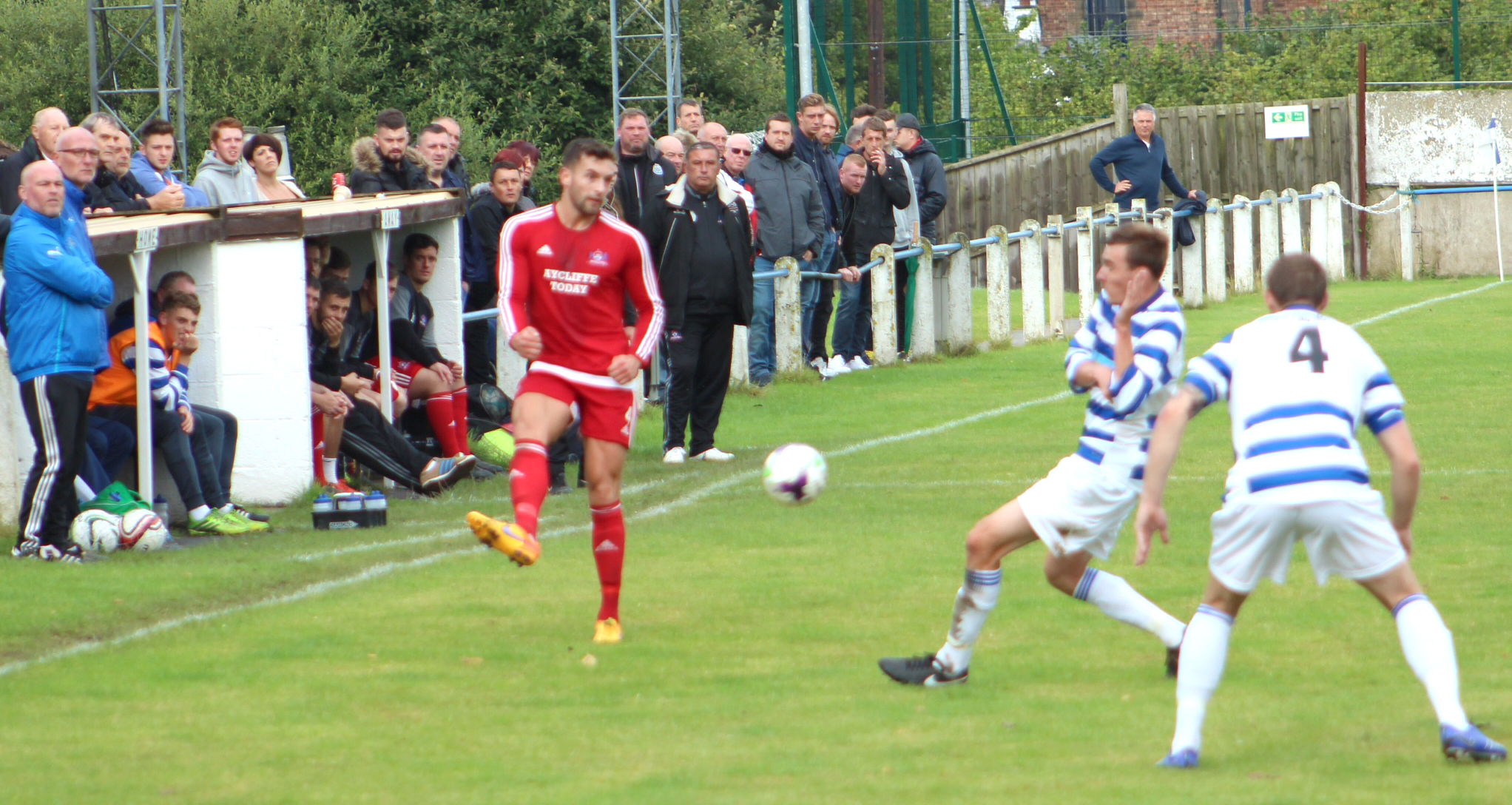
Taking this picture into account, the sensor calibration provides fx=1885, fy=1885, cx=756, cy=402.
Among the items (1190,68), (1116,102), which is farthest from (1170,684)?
(1190,68)

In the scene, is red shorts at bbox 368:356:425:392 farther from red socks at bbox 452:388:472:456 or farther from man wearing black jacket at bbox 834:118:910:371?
man wearing black jacket at bbox 834:118:910:371

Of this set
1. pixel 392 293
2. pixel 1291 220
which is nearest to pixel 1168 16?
pixel 1291 220

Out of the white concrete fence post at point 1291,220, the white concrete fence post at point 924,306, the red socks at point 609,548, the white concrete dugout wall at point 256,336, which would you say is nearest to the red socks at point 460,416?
the white concrete dugout wall at point 256,336

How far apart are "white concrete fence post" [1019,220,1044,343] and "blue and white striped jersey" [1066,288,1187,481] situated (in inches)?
570

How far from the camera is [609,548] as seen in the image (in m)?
7.64

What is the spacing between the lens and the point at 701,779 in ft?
18.4

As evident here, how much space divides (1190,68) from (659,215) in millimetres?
30218

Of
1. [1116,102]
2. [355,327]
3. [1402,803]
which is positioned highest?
[1116,102]

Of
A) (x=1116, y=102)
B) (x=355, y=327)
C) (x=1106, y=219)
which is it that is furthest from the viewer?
(x=1116, y=102)

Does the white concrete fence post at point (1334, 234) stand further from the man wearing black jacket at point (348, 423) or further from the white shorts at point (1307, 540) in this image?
the white shorts at point (1307, 540)

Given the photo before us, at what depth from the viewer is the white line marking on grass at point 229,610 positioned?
294 inches

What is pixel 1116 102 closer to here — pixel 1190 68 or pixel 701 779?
pixel 1190 68

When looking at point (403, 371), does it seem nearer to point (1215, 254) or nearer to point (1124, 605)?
point (1124, 605)

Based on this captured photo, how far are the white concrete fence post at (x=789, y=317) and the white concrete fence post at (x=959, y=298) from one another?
2655 mm
